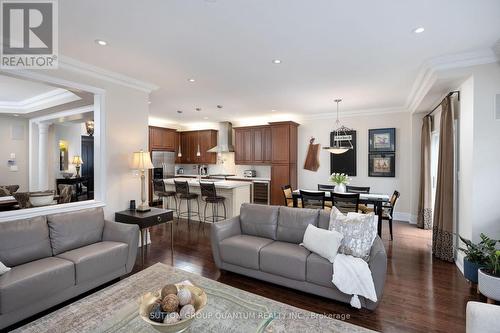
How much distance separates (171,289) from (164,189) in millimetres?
4850

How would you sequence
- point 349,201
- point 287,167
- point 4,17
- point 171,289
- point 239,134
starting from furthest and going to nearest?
point 239,134 < point 287,167 < point 349,201 < point 4,17 < point 171,289

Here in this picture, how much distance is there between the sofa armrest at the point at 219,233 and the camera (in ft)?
10.5

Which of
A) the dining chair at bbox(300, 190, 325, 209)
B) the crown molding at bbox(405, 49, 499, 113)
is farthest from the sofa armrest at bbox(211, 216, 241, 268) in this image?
the crown molding at bbox(405, 49, 499, 113)

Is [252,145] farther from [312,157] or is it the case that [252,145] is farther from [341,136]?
[341,136]

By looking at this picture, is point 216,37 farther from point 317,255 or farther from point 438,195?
point 438,195

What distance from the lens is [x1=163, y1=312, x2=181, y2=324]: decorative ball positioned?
135cm

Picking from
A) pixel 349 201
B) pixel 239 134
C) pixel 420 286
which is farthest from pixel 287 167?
pixel 420 286

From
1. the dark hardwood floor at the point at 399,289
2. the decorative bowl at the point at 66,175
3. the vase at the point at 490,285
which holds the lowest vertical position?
the dark hardwood floor at the point at 399,289

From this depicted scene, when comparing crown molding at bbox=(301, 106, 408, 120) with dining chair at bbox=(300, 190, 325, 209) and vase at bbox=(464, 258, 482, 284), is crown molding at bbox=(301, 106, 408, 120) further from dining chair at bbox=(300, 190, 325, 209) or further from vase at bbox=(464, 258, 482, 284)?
vase at bbox=(464, 258, 482, 284)

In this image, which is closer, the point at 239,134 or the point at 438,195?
the point at 438,195

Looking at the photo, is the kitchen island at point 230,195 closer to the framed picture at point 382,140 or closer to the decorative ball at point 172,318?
the framed picture at point 382,140

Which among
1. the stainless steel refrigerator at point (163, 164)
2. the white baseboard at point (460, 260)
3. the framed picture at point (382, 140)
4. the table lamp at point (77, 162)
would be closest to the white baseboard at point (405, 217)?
the framed picture at point (382, 140)

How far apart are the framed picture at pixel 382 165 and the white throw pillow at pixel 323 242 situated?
4349 mm

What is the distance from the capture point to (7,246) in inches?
96.4
